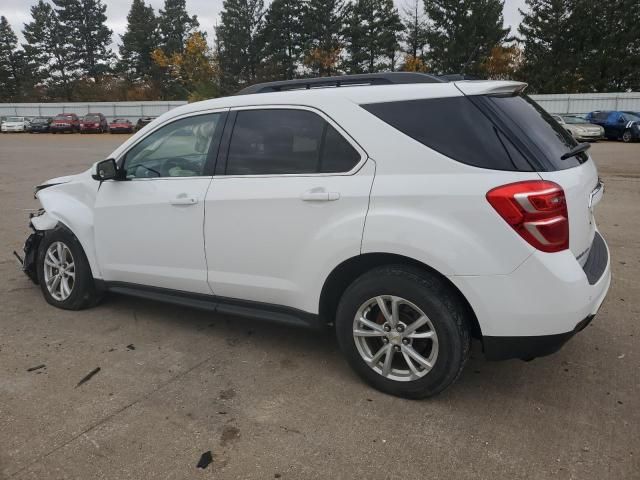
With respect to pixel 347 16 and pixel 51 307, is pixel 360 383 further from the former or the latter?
pixel 347 16

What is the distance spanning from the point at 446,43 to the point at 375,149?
52.5m

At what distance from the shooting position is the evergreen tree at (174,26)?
2758 inches

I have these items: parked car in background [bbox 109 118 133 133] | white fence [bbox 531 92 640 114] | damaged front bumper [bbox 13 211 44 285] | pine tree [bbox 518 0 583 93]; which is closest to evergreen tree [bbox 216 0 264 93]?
parked car in background [bbox 109 118 133 133]

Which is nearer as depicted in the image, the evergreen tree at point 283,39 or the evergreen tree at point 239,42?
the evergreen tree at point 283,39

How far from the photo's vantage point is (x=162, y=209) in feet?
12.9

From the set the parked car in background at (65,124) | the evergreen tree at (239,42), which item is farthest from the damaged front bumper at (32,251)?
the evergreen tree at (239,42)

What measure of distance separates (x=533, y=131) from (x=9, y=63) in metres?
90.8

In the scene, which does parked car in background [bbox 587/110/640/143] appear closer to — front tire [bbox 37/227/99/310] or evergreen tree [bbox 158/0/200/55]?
front tire [bbox 37/227/99/310]

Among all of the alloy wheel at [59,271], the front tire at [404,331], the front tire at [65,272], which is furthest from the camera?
the alloy wheel at [59,271]

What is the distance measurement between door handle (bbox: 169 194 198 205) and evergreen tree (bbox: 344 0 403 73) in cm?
5455

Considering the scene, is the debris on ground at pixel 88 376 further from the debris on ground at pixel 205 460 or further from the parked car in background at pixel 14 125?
the parked car in background at pixel 14 125

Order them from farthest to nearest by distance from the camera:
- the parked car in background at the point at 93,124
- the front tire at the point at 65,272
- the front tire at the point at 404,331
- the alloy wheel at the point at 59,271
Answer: the parked car in background at the point at 93,124 < the alloy wheel at the point at 59,271 < the front tire at the point at 65,272 < the front tire at the point at 404,331

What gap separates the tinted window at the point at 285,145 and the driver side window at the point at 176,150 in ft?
0.82

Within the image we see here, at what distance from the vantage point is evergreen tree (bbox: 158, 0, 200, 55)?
70.1 meters
